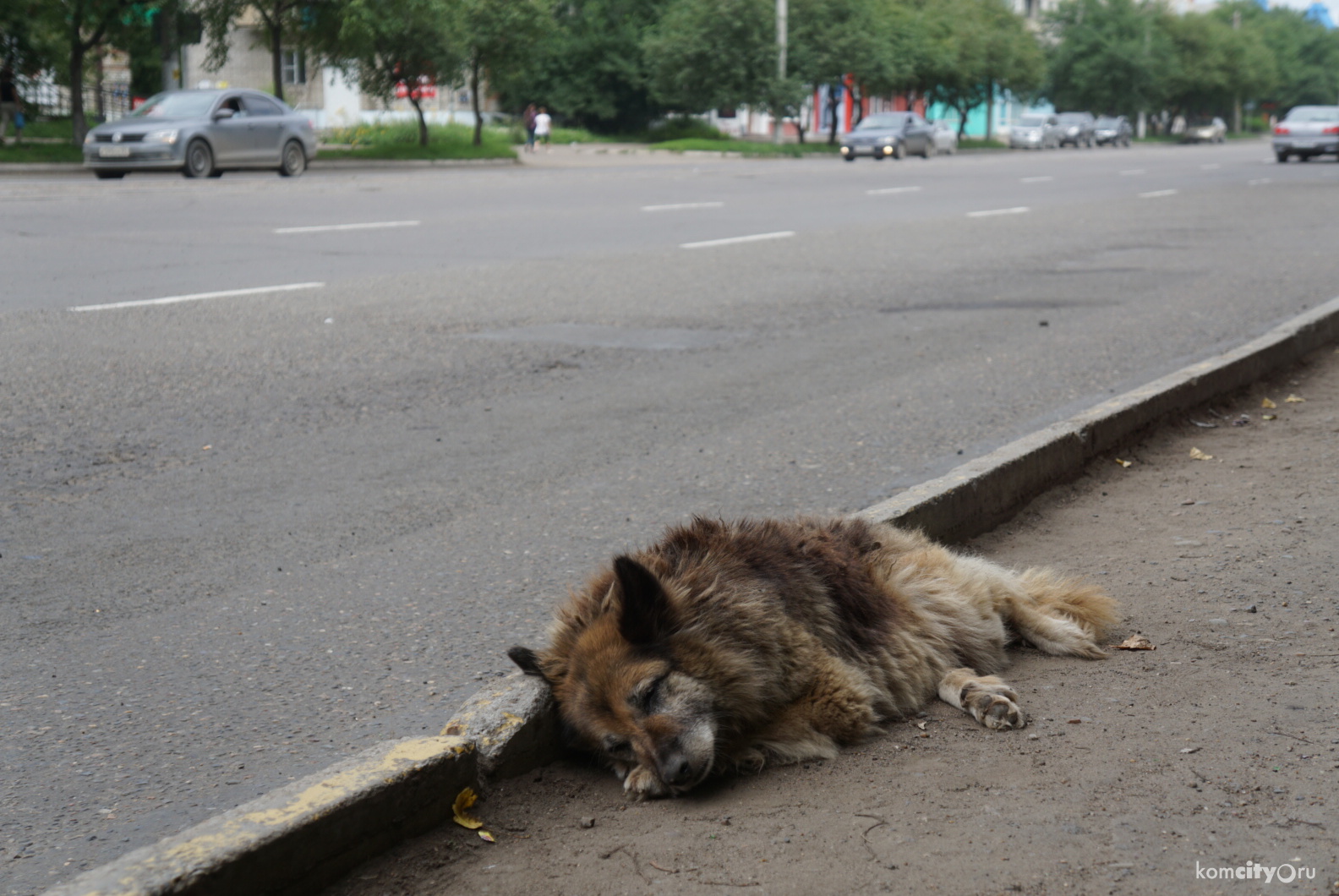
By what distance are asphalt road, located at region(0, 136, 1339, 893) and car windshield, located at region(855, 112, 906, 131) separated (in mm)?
32855

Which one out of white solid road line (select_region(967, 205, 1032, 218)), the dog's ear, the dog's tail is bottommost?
the dog's tail

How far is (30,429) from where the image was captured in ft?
20.2

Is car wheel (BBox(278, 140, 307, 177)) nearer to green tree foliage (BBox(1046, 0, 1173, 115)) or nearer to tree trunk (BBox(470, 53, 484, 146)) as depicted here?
tree trunk (BBox(470, 53, 484, 146))

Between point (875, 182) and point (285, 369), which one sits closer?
point (285, 369)

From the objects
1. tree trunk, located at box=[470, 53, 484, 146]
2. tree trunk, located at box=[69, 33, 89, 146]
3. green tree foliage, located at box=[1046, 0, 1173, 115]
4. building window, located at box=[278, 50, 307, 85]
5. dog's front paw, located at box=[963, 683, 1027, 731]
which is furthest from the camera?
green tree foliage, located at box=[1046, 0, 1173, 115]

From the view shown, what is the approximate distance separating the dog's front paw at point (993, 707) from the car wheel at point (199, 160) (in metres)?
24.3

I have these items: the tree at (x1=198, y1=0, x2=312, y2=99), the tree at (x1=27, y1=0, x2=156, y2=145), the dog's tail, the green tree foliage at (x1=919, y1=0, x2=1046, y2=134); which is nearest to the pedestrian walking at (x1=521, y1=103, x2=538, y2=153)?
the tree at (x1=198, y1=0, x2=312, y2=99)

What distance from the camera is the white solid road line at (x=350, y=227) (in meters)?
15.1

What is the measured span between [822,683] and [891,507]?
55.1 inches

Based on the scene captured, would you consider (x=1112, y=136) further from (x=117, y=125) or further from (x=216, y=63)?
(x=117, y=125)

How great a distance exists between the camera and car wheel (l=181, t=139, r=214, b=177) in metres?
25.2

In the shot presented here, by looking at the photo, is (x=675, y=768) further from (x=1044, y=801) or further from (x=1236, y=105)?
(x=1236, y=105)

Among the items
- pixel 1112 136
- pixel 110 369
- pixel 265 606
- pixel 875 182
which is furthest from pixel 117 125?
pixel 1112 136

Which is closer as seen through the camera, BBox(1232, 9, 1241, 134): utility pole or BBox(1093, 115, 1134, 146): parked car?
BBox(1093, 115, 1134, 146): parked car
